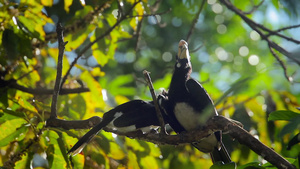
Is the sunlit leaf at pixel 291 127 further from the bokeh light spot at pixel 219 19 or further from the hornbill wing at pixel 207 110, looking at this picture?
the bokeh light spot at pixel 219 19

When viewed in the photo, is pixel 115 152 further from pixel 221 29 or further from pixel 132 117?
pixel 221 29

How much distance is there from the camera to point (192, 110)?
9.16 feet

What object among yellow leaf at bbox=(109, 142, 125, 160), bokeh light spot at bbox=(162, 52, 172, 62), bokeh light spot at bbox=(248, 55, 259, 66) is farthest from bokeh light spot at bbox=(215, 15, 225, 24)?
yellow leaf at bbox=(109, 142, 125, 160)

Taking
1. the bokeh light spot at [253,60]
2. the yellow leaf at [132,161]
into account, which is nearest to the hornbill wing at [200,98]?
the yellow leaf at [132,161]

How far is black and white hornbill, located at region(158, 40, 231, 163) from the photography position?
276cm

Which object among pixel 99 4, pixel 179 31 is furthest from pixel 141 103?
pixel 179 31

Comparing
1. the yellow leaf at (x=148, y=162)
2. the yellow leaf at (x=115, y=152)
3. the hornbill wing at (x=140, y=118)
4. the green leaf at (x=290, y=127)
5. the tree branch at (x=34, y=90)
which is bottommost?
the yellow leaf at (x=148, y=162)

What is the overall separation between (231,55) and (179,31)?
1.20 metres

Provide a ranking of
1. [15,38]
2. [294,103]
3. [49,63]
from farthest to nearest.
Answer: [49,63]
[294,103]
[15,38]

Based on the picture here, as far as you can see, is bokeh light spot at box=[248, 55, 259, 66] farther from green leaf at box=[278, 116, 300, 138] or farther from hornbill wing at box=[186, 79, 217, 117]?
green leaf at box=[278, 116, 300, 138]

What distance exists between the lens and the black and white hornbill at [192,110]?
2762 mm

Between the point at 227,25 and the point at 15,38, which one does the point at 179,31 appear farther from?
the point at 15,38

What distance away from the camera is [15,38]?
2.48 metres

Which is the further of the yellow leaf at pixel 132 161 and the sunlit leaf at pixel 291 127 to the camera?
the yellow leaf at pixel 132 161
